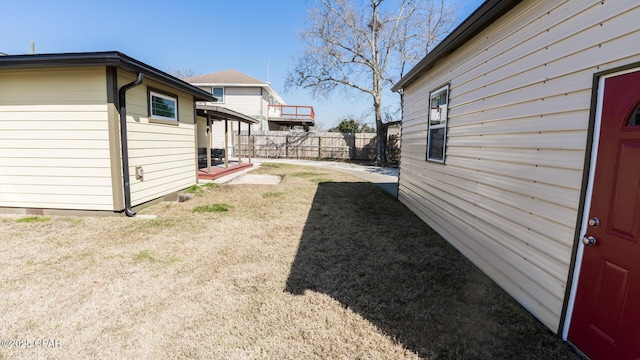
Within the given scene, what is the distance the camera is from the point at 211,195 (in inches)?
301

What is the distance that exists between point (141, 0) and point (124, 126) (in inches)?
282

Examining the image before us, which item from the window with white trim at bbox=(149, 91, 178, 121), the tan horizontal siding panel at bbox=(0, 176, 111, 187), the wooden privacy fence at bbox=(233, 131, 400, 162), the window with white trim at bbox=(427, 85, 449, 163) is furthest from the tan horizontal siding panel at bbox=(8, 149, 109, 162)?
the wooden privacy fence at bbox=(233, 131, 400, 162)

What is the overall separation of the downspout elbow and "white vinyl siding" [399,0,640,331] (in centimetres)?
543

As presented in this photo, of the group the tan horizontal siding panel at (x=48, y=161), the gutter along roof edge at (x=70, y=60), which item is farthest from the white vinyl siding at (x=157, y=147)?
the tan horizontal siding panel at (x=48, y=161)

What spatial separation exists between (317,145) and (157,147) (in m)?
14.9

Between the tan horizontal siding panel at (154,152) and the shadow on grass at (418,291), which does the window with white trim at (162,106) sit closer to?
the tan horizontal siding panel at (154,152)

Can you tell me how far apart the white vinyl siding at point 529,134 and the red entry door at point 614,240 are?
0.55 feet

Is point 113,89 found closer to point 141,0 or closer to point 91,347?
point 91,347

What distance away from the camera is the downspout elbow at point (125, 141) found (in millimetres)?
5156

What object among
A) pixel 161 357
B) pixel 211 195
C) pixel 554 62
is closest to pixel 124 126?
pixel 211 195

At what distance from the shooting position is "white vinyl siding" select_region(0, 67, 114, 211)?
16.8 ft

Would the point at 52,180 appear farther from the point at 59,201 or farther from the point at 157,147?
the point at 157,147

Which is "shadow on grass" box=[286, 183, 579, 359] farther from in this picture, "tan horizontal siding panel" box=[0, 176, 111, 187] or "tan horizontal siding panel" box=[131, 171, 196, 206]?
"tan horizontal siding panel" box=[0, 176, 111, 187]

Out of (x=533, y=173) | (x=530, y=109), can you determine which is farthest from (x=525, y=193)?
(x=530, y=109)
